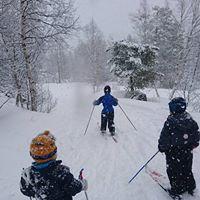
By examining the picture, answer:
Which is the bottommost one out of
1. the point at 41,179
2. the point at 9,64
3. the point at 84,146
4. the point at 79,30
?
the point at 84,146

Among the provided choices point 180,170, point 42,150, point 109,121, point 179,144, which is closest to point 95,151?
point 109,121

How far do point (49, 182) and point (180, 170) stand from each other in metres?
2.72

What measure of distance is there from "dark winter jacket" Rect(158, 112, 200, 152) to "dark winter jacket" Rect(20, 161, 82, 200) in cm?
217

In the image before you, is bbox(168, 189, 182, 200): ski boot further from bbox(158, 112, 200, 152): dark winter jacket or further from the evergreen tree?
the evergreen tree

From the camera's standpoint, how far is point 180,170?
16.0ft

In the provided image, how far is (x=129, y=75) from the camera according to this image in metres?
21.4

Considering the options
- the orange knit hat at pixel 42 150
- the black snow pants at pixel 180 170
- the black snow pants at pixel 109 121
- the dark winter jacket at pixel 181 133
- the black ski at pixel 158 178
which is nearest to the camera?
the orange knit hat at pixel 42 150

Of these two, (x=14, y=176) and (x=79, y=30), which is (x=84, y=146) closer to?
Result: (x=14, y=176)

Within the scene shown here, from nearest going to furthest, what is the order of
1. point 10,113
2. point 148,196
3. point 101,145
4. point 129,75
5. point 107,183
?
point 148,196
point 107,183
point 101,145
point 10,113
point 129,75

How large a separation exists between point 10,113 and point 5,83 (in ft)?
4.61

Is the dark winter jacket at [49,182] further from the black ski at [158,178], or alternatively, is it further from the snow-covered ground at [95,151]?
the black ski at [158,178]

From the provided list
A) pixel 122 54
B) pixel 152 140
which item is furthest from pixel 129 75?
pixel 152 140

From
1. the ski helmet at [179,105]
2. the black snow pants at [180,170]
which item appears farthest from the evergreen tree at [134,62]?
the black snow pants at [180,170]

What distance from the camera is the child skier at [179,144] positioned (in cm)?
471
